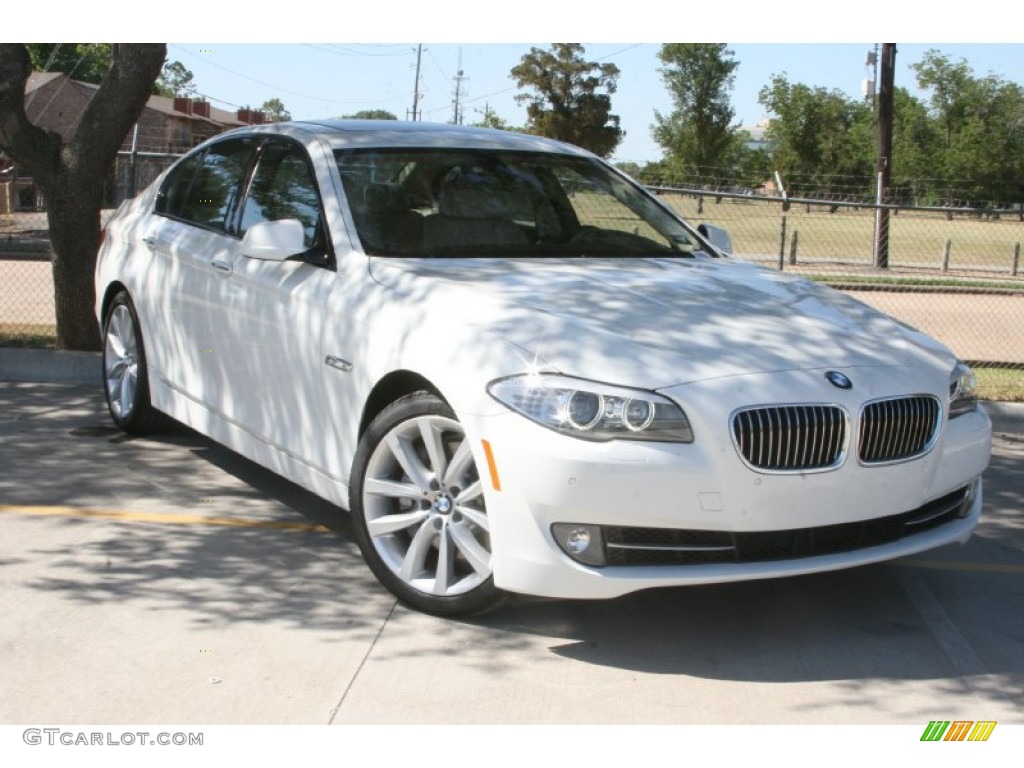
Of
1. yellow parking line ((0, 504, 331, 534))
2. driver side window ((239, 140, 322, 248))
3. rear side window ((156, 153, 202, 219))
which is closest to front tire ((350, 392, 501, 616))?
yellow parking line ((0, 504, 331, 534))

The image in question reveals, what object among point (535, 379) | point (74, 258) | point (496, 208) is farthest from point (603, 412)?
point (74, 258)

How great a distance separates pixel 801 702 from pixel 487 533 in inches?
46.6

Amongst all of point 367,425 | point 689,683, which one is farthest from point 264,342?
point 689,683

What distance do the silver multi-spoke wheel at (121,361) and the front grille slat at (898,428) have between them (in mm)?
4068

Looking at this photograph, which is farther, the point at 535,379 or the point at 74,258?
the point at 74,258

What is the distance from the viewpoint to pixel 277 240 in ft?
17.3

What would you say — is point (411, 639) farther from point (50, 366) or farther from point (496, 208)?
point (50, 366)

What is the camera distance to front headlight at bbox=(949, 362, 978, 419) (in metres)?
4.84

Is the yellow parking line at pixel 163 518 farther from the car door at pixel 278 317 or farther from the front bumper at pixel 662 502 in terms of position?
the front bumper at pixel 662 502

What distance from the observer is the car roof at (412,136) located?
594 cm

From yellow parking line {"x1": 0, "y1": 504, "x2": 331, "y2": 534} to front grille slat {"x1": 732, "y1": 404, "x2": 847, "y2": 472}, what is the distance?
2.30 meters

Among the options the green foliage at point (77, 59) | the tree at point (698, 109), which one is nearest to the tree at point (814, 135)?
the tree at point (698, 109)

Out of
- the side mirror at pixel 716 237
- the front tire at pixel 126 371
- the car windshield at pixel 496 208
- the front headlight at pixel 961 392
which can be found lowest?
the front tire at pixel 126 371

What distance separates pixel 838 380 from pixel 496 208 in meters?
2.01
